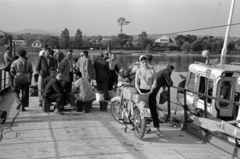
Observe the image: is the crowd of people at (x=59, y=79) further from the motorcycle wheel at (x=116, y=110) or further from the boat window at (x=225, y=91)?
the boat window at (x=225, y=91)

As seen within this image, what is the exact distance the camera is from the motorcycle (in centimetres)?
718

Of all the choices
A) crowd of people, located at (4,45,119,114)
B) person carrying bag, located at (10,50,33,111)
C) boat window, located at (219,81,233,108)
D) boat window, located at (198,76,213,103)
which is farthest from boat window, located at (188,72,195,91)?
person carrying bag, located at (10,50,33,111)

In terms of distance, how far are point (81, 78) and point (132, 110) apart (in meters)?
2.66

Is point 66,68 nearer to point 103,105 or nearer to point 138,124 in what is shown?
point 103,105

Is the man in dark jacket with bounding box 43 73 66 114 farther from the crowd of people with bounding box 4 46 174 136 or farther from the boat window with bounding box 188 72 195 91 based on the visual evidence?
the boat window with bounding box 188 72 195 91

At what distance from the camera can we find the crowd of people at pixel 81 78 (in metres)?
7.74

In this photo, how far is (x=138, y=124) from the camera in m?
7.41

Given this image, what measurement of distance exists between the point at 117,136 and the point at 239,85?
12.2 ft

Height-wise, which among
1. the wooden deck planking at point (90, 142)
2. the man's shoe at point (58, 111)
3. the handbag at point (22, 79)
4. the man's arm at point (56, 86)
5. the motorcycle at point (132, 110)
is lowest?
the wooden deck planking at point (90, 142)

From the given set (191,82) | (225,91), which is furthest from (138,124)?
(191,82)

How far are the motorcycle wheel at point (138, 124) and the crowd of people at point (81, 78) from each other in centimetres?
47

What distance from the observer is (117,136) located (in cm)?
750

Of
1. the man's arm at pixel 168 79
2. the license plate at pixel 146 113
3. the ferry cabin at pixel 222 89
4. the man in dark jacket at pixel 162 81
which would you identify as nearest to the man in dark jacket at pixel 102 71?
the ferry cabin at pixel 222 89

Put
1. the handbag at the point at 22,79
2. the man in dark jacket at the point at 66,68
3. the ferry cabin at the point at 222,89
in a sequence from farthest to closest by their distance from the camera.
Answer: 1. the man in dark jacket at the point at 66,68
2. the handbag at the point at 22,79
3. the ferry cabin at the point at 222,89
